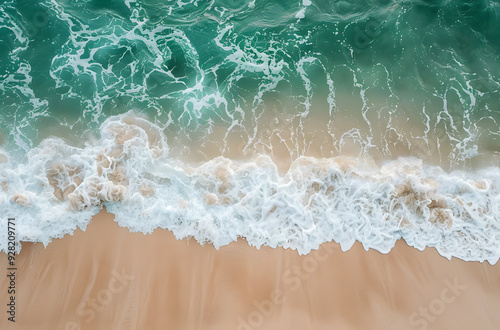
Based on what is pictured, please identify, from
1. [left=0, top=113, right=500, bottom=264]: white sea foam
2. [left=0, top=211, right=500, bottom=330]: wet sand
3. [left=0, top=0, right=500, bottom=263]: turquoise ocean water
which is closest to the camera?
[left=0, top=211, right=500, bottom=330]: wet sand

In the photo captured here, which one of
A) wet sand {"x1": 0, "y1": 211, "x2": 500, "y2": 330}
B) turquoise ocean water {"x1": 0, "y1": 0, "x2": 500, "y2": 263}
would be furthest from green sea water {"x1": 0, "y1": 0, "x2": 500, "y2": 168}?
wet sand {"x1": 0, "y1": 211, "x2": 500, "y2": 330}

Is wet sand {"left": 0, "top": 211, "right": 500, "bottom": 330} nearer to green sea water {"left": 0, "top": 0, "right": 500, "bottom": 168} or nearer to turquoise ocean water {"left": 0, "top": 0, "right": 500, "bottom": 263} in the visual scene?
turquoise ocean water {"left": 0, "top": 0, "right": 500, "bottom": 263}

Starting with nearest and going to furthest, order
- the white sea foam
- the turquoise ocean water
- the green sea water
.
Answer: the white sea foam, the turquoise ocean water, the green sea water

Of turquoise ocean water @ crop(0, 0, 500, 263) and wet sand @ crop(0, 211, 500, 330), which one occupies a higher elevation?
turquoise ocean water @ crop(0, 0, 500, 263)

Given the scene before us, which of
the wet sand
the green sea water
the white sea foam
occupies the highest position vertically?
the green sea water

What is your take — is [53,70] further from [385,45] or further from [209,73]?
[385,45]

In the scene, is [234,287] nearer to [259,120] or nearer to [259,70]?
[259,120]

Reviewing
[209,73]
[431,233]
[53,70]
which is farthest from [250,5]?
[431,233]

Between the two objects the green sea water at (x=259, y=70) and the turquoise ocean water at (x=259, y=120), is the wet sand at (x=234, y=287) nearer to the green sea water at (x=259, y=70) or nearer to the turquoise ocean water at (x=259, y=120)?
the turquoise ocean water at (x=259, y=120)
